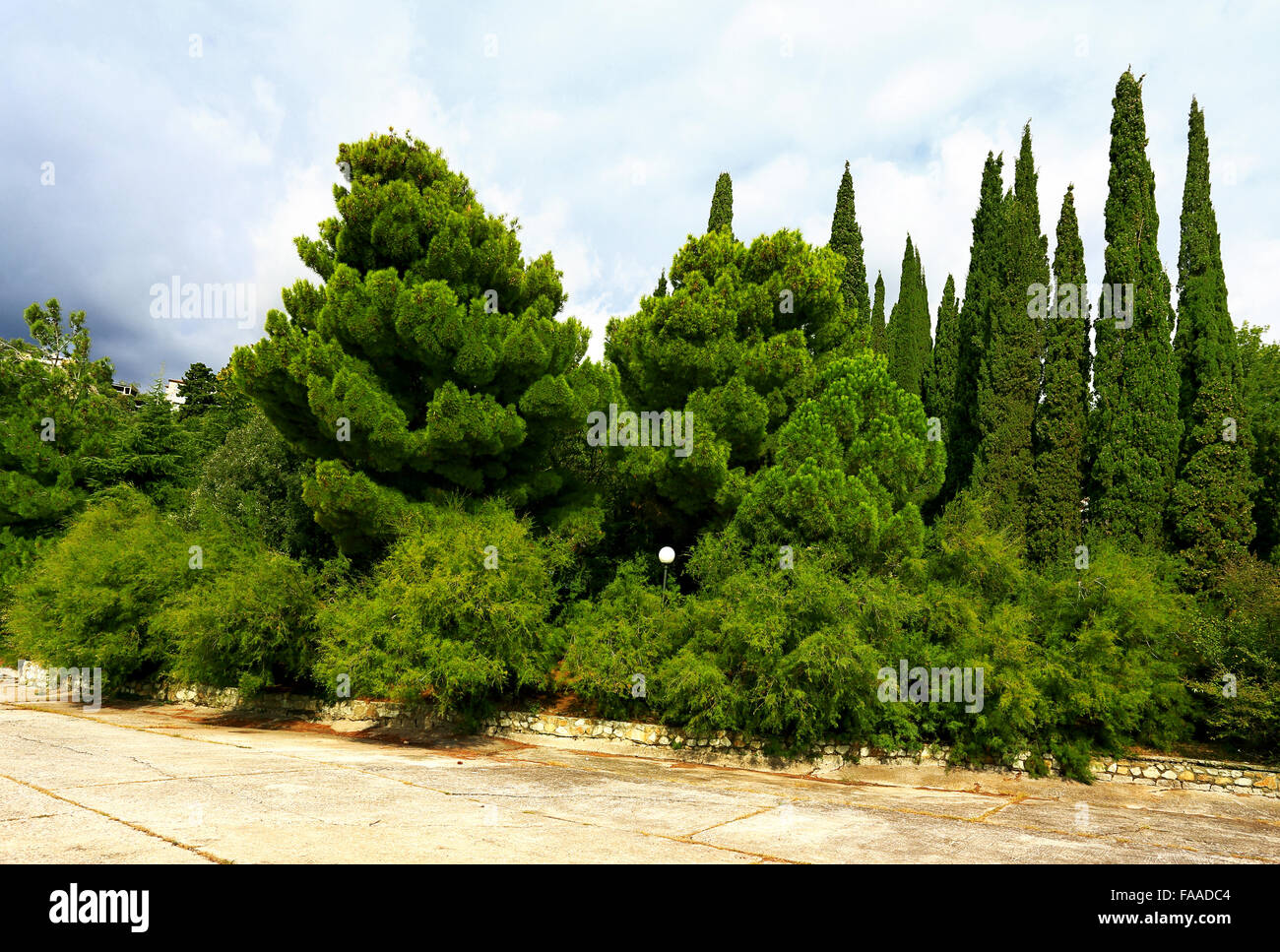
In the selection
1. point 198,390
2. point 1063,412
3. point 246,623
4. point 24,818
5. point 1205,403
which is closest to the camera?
point 24,818

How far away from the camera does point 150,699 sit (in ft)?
67.4

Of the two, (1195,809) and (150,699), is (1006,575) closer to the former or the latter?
(1195,809)

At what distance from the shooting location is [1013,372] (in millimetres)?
20625

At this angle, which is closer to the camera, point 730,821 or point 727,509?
point 730,821

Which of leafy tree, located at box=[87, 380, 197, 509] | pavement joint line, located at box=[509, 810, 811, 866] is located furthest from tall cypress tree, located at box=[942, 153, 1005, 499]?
leafy tree, located at box=[87, 380, 197, 509]

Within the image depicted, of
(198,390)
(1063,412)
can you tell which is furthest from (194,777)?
(198,390)

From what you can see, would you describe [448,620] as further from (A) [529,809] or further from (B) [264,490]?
(B) [264,490]

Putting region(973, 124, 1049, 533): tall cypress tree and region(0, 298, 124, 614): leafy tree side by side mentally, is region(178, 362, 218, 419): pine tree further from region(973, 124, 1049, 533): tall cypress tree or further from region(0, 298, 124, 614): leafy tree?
region(973, 124, 1049, 533): tall cypress tree

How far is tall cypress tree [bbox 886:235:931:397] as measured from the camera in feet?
106

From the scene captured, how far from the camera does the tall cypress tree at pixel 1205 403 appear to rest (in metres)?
16.3

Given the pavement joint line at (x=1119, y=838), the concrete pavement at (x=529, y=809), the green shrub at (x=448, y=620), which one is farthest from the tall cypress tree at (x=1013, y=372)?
the green shrub at (x=448, y=620)

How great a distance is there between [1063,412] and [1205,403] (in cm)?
295

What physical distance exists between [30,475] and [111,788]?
1200 inches

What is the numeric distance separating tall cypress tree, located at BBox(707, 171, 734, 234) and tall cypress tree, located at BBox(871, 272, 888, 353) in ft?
25.6
